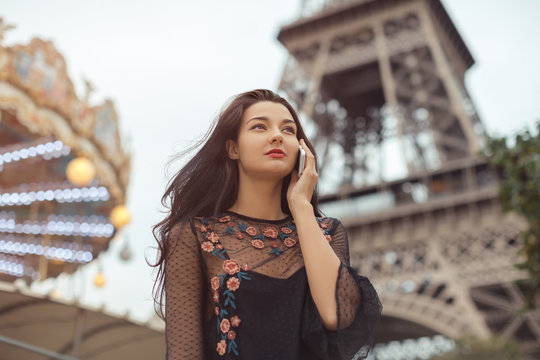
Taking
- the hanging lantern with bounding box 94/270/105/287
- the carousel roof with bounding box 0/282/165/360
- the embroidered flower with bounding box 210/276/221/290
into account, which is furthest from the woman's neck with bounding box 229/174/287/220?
the hanging lantern with bounding box 94/270/105/287

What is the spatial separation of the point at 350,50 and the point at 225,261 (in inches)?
959

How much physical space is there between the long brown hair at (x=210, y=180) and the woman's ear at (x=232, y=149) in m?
0.01

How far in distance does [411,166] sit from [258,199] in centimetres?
2028

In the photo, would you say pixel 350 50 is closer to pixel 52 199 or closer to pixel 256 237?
pixel 52 199

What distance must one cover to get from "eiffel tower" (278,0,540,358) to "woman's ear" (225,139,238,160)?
1445 cm

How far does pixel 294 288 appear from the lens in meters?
2.01

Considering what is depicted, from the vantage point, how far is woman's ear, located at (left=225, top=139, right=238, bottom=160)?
7.76 feet

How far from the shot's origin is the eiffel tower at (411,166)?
1808cm

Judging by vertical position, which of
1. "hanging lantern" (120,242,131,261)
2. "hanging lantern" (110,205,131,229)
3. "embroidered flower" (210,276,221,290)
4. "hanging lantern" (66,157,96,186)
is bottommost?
"hanging lantern" (120,242,131,261)

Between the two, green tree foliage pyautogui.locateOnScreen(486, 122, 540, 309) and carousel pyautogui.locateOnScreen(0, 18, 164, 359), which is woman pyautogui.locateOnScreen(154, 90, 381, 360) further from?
green tree foliage pyautogui.locateOnScreen(486, 122, 540, 309)

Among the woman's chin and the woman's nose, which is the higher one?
the woman's nose

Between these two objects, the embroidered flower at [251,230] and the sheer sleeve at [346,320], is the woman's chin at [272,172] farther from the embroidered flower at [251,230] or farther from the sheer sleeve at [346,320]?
the sheer sleeve at [346,320]

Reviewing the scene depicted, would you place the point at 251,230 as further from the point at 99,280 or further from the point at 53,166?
the point at 99,280

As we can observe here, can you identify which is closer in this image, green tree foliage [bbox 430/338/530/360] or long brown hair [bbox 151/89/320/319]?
long brown hair [bbox 151/89/320/319]
